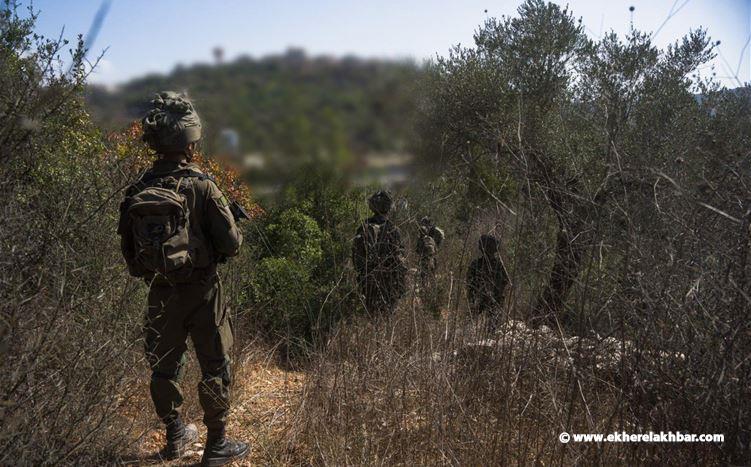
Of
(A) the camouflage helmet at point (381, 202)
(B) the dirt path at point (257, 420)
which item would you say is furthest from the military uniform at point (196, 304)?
(A) the camouflage helmet at point (381, 202)

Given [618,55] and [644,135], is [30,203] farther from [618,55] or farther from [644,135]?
[618,55]

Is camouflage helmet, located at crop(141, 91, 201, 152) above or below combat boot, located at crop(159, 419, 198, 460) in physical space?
above

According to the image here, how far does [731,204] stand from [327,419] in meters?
2.23

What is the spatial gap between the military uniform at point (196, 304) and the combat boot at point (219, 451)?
0.20 ft

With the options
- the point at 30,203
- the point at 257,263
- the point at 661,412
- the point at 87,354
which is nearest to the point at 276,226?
the point at 257,263

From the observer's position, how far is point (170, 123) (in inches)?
124

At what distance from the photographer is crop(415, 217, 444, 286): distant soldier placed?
5.16 m

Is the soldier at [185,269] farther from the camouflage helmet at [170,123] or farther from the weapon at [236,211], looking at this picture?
the weapon at [236,211]

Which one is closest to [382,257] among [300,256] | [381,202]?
[381,202]

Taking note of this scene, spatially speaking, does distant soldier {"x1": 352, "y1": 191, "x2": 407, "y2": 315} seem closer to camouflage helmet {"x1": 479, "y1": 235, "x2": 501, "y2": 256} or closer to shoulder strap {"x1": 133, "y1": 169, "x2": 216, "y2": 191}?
camouflage helmet {"x1": 479, "y1": 235, "x2": 501, "y2": 256}

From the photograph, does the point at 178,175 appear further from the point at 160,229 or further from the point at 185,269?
the point at 185,269

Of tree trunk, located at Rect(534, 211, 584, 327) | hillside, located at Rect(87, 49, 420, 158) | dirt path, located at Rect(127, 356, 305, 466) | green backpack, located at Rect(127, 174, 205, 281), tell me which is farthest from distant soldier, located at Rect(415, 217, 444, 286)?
hillside, located at Rect(87, 49, 420, 158)

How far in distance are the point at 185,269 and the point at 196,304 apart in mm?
235

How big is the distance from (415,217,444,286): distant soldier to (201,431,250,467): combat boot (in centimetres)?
197
